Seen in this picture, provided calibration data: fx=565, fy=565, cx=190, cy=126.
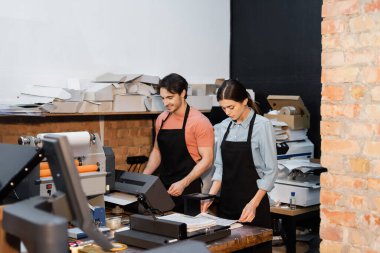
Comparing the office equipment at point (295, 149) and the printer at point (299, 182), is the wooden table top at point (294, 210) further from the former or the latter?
the office equipment at point (295, 149)

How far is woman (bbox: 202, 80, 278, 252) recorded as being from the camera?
336cm

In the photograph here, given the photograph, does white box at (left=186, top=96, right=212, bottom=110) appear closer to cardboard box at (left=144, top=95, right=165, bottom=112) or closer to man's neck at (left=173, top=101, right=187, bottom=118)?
cardboard box at (left=144, top=95, right=165, bottom=112)

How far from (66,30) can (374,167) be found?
9.28ft

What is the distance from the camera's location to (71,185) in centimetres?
125

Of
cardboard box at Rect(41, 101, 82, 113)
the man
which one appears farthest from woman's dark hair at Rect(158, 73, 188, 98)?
cardboard box at Rect(41, 101, 82, 113)

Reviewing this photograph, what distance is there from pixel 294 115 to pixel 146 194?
2120 mm

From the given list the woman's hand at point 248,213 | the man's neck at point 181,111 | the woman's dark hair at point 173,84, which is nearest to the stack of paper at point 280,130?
the man's neck at point 181,111

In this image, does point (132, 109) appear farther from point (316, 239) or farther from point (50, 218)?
point (50, 218)

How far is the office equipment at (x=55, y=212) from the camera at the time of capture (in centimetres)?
108

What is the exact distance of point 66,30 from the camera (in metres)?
4.50

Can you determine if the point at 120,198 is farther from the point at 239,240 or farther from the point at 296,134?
the point at 296,134

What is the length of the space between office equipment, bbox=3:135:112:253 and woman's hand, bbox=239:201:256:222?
78.9 inches

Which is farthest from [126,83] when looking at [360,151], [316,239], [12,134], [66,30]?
[360,151]

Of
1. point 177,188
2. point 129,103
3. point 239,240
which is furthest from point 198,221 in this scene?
point 129,103
